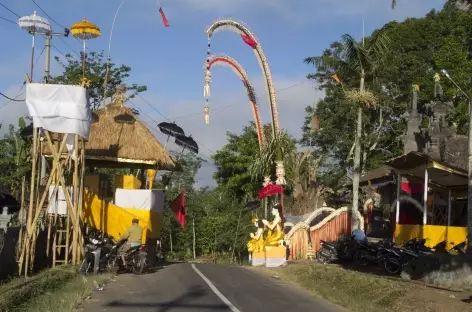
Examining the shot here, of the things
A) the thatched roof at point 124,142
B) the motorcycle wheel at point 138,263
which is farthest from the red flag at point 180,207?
the motorcycle wheel at point 138,263

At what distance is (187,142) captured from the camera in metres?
26.1

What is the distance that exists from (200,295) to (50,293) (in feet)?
10.4

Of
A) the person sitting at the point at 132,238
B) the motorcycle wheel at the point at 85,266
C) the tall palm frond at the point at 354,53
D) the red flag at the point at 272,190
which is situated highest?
the tall palm frond at the point at 354,53

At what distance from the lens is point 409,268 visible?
18.3 meters

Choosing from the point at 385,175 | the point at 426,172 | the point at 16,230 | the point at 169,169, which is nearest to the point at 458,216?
the point at 385,175

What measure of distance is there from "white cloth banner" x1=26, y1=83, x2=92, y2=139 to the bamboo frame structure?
40 centimetres

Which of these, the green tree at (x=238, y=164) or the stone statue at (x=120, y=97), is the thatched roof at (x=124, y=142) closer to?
the stone statue at (x=120, y=97)

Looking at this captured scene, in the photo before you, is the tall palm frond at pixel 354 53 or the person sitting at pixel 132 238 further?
the tall palm frond at pixel 354 53

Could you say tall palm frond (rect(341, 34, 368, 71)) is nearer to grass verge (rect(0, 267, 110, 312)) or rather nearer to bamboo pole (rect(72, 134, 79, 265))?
bamboo pole (rect(72, 134, 79, 265))

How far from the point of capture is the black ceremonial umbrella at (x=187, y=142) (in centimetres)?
2597

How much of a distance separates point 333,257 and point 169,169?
7.15 meters

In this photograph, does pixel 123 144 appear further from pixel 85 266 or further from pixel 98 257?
pixel 85 266

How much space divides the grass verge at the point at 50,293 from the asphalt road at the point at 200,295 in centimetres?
38

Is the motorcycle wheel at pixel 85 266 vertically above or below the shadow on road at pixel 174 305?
above
